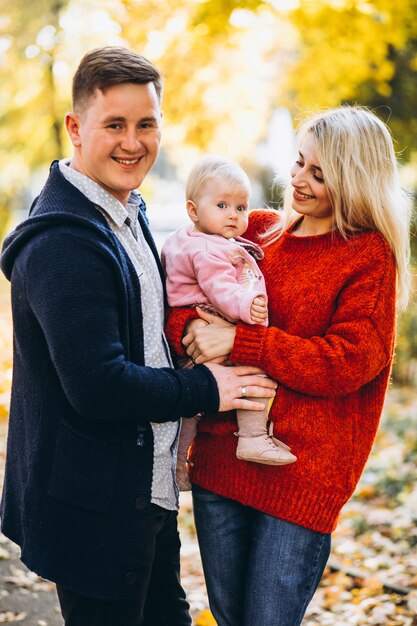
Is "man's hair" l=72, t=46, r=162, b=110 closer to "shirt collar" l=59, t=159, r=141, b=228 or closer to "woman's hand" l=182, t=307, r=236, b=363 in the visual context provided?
"shirt collar" l=59, t=159, r=141, b=228

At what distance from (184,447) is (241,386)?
384mm

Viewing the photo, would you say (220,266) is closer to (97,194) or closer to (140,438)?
(97,194)

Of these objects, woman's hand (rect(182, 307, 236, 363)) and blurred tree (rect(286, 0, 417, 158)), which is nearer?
woman's hand (rect(182, 307, 236, 363))

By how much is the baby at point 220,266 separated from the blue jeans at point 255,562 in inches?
7.4

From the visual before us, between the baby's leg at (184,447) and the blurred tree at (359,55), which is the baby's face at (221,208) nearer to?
the baby's leg at (184,447)

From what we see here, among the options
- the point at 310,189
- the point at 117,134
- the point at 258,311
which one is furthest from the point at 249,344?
the point at 117,134

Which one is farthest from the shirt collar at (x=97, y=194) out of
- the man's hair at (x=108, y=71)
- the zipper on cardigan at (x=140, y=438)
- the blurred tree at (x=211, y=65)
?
the blurred tree at (x=211, y=65)

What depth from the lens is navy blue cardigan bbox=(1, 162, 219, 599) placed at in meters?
2.09

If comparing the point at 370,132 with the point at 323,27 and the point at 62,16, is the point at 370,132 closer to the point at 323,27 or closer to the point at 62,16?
the point at 323,27

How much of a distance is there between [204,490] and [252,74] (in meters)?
10.0

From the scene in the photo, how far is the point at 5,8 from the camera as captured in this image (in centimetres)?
1045

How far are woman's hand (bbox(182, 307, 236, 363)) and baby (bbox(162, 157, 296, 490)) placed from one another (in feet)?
0.16

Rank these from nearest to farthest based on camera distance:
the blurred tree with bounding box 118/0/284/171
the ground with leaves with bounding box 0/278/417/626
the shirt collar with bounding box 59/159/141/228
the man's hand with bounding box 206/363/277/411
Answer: the shirt collar with bounding box 59/159/141/228 < the man's hand with bounding box 206/363/277/411 < the ground with leaves with bounding box 0/278/417/626 < the blurred tree with bounding box 118/0/284/171

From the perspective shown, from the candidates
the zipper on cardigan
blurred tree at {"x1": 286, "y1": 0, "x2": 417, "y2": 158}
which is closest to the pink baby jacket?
the zipper on cardigan
